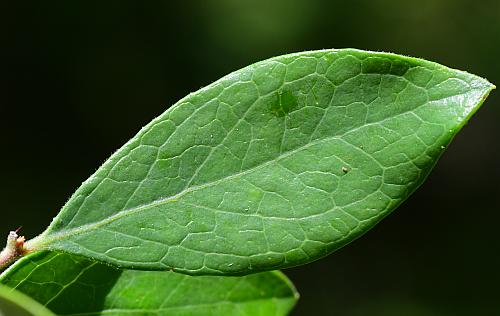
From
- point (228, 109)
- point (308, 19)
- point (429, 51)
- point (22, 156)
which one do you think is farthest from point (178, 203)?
point (429, 51)

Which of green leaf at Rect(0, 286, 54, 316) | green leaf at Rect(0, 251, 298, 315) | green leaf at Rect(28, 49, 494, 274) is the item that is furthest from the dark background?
green leaf at Rect(0, 286, 54, 316)

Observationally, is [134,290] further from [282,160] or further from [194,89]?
[194,89]

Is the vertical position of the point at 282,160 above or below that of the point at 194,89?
above

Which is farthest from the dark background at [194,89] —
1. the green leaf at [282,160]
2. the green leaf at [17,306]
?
the green leaf at [17,306]

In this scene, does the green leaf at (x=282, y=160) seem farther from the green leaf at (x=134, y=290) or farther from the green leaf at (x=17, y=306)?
the green leaf at (x=17, y=306)

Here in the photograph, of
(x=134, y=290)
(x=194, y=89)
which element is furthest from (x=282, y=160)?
(x=194, y=89)

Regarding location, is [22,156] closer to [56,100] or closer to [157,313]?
[56,100]

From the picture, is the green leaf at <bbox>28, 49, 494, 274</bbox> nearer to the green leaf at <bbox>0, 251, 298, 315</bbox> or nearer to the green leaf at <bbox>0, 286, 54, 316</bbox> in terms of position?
the green leaf at <bbox>0, 251, 298, 315</bbox>
